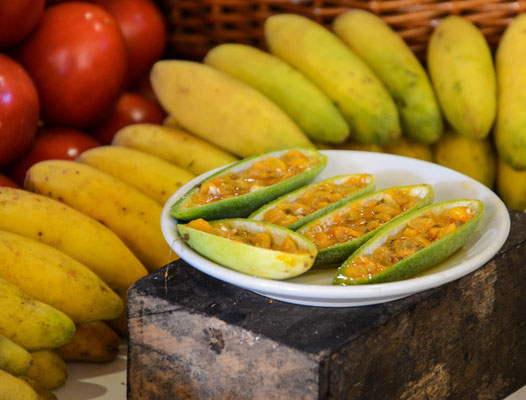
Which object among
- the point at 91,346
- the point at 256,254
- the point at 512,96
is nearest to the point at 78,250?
the point at 91,346

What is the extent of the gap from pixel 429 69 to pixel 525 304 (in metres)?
0.59

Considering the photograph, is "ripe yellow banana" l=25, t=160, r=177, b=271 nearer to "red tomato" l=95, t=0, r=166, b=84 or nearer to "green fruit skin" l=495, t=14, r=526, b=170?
"red tomato" l=95, t=0, r=166, b=84

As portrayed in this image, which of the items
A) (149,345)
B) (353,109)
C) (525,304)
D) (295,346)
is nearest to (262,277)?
(295,346)

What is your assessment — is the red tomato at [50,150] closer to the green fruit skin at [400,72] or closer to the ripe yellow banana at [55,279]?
the ripe yellow banana at [55,279]

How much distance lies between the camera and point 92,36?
1384 millimetres

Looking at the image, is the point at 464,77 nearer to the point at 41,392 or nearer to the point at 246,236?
the point at 246,236

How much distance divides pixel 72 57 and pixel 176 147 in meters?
0.27

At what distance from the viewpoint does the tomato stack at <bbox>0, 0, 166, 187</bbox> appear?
1273 millimetres

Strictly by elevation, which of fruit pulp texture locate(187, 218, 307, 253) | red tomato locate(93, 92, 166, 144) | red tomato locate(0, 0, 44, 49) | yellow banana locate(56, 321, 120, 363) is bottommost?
yellow banana locate(56, 321, 120, 363)

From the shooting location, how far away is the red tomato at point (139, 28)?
62.6 inches

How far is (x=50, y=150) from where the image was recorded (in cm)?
141

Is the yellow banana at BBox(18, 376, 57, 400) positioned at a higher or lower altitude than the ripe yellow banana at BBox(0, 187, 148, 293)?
lower

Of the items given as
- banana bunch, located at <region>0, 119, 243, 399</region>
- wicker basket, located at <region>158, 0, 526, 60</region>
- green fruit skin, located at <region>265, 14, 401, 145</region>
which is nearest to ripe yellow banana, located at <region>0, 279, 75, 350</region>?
banana bunch, located at <region>0, 119, 243, 399</region>

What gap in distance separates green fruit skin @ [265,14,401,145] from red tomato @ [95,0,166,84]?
0.33 meters
